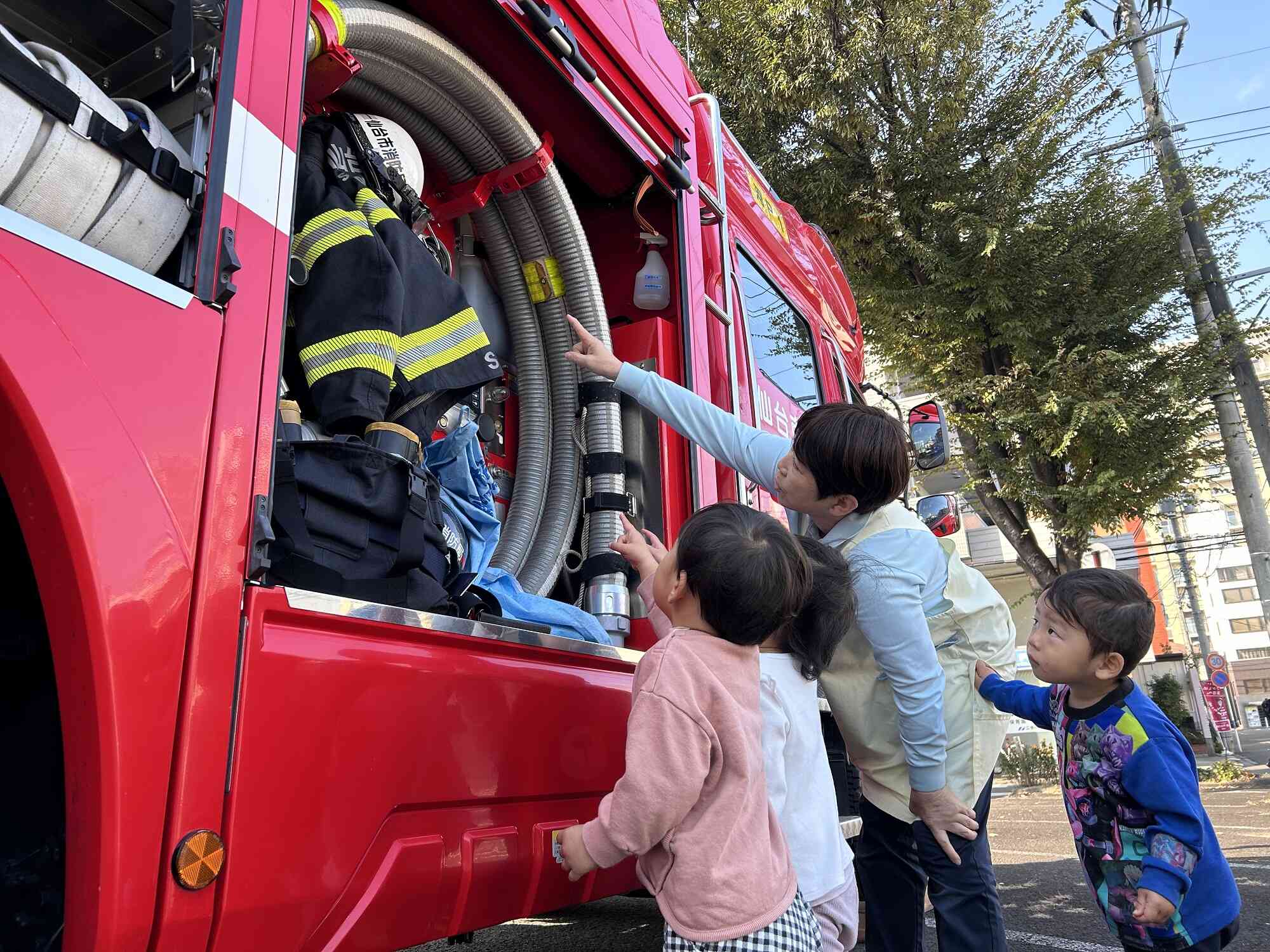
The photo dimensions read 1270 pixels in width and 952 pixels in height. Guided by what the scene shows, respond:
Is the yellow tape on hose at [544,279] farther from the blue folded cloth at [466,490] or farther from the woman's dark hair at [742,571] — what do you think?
the woman's dark hair at [742,571]

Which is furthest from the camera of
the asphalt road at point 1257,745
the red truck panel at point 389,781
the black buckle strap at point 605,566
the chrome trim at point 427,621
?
the asphalt road at point 1257,745

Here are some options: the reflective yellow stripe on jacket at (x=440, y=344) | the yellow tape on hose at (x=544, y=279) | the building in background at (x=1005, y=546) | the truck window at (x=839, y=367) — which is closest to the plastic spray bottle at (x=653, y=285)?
the yellow tape on hose at (x=544, y=279)

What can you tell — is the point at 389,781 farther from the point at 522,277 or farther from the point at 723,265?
the point at 723,265

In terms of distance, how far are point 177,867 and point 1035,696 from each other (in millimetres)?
1771

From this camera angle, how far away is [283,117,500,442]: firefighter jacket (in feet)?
5.23

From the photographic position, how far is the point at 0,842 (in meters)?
1.28

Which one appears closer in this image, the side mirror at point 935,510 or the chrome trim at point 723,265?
the chrome trim at point 723,265

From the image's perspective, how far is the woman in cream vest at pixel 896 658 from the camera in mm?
1874

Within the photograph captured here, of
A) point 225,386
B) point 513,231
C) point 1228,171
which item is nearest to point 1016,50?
point 1228,171

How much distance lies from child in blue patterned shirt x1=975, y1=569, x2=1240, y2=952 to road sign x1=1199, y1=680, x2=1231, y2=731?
13.9 metres

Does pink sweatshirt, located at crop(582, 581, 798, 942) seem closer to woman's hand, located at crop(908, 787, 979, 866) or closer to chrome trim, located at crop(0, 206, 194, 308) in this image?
woman's hand, located at crop(908, 787, 979, 866)

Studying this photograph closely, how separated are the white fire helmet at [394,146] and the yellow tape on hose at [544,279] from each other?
468 mm

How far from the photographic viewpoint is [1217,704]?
1440cm

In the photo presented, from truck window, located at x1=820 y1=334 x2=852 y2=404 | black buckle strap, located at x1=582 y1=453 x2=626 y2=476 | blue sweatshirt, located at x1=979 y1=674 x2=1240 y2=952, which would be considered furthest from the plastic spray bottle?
truck window, located at x1=820 y1=334 x2=852 y2=404
